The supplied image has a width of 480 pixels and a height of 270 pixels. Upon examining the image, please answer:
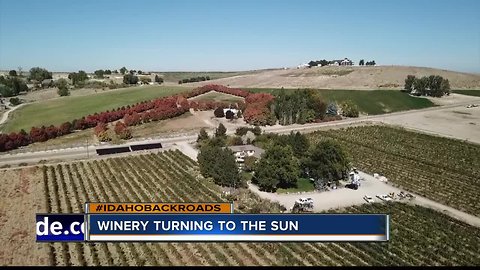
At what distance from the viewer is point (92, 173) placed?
6016cm

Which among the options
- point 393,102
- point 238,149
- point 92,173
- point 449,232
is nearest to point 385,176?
point 449,232

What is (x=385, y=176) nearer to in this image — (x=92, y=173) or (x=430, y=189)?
(x=430, y=189)

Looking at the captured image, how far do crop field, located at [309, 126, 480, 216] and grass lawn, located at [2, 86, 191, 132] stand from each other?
69193mm

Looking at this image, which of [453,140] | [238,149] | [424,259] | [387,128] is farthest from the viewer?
[387,128]

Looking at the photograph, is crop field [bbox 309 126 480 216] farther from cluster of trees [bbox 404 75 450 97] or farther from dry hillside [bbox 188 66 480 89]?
dry hillside [bbox 188 66 480 89]

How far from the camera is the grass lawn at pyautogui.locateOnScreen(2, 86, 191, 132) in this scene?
106 metres

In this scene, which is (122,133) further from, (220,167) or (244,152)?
(220,167)

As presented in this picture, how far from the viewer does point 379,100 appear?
13275cm

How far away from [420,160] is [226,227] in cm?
5700

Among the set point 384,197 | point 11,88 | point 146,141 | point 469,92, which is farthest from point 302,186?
point 11,88

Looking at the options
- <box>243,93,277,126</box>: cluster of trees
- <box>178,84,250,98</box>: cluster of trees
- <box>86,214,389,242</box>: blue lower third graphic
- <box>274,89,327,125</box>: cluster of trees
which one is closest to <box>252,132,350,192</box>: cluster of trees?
<box>86,214,389,242</box>: blue lower third graphic

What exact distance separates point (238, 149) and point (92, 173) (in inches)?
916

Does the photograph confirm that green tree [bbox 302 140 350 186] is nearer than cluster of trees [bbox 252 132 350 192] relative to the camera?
No

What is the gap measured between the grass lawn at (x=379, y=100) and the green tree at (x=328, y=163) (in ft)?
227
